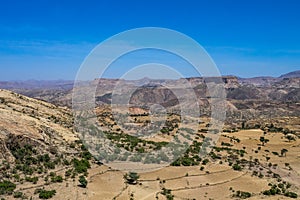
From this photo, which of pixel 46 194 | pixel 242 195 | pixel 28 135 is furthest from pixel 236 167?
pixel 28 135

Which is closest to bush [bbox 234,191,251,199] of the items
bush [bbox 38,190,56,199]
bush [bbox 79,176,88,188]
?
bush [bbox 79,176,88,188]

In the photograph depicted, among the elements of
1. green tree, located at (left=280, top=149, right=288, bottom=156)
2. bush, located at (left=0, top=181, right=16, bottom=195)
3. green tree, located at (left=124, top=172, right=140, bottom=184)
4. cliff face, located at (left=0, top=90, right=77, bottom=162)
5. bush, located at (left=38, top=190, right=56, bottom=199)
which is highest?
cliff face, located at (left=0, top=90, right=77, bottom=162)

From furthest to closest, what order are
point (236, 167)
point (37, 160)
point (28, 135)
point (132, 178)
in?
point (236, 167), point (28, 135), point (37, 160), point (132, 178)

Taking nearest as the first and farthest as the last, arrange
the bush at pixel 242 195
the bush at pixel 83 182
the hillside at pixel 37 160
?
the hillside at pixel 37 160
the bush at pixel 83 182
the bush at pixel 242 195

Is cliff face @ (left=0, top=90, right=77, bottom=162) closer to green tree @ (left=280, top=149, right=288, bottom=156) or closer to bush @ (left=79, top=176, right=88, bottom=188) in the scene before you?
bush @ (left=79, top=176, right=88, bottom=188)

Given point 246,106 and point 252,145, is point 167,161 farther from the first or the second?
point 246,106

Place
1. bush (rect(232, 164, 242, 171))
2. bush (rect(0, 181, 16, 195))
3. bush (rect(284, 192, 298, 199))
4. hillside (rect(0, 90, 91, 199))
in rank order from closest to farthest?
bush (rect(0, 181, 16, 195)), hillside (rect(0, 90, 91, 199)), bush (rect(284, 192, 298, 199)), bush (rect(232, 164, 242, 171))

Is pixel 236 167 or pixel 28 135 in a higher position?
pixel 28 135

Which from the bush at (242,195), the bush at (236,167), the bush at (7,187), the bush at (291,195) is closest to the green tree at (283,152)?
the bush at (236,167)

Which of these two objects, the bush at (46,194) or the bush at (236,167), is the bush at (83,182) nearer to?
the bush at (46,194)

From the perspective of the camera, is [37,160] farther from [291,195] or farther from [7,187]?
[291,195]

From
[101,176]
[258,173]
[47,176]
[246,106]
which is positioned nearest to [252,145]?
[258,173]
